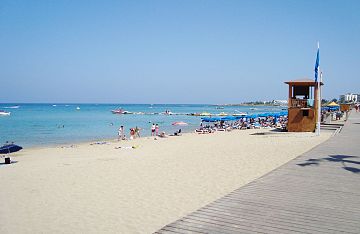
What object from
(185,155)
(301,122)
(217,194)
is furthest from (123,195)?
(301,122)

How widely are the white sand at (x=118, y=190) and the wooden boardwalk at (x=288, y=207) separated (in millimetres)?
1678

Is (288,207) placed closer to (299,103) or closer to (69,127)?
(299,103)

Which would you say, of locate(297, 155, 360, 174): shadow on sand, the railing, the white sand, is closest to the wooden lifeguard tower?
the railing

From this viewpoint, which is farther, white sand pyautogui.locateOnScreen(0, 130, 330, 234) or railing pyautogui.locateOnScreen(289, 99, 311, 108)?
railing pyautogui.locateOnScreen(289, 99, 311, 108)

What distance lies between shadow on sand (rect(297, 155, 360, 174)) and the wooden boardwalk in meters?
0.32

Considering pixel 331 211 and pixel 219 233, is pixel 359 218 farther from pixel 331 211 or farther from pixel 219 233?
pixel 219 233

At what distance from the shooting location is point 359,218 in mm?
3924

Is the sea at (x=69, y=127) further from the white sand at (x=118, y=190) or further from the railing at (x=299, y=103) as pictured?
the railing at (x=299, y=103)

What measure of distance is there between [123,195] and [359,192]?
4.74 metres

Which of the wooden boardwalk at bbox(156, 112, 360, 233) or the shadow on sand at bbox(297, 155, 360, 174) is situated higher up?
the wooden boardwalk at bbox(156, 112, 360, 233)

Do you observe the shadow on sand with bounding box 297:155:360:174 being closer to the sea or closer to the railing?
the railing

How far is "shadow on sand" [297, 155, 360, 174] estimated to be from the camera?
7145 mm

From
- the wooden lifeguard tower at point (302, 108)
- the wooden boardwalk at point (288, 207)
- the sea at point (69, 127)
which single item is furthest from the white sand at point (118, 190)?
the sea at point (69, 127)

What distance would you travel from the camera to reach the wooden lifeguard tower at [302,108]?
20178 mm
